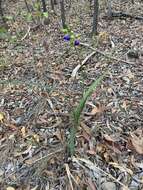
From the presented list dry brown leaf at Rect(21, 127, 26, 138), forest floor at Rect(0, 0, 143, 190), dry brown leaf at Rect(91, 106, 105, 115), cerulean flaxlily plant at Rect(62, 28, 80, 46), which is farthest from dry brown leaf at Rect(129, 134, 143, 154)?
cerulean flaxlily plant at Rect(62, 28, 80, 46)

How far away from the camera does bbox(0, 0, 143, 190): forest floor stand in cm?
237

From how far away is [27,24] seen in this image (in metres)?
7.84

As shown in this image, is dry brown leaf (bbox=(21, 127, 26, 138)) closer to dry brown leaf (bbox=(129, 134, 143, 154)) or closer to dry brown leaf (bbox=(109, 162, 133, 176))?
dry brown leaf (bbox=(109, 162, 133, 176))

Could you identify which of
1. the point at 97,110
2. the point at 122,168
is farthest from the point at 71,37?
the point at 122,168

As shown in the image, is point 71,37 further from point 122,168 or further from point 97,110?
point 122,168

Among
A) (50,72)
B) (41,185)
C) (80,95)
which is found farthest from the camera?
(50,72)

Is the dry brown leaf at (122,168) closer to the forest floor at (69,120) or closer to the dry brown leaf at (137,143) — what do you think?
the forest floor at (69,120)

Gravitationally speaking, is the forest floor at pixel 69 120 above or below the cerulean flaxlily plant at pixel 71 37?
below

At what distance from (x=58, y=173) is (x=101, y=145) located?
1.70 ft

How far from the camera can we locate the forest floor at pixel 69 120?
2373 millimetres

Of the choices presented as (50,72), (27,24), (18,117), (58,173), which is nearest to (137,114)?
(58,173)

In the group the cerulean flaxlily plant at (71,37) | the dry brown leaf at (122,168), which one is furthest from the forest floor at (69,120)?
the cerulean flaxlily plant at (71,37)

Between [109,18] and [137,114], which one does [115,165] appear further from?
[109,18]

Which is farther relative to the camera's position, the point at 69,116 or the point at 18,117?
the point at 18,117
